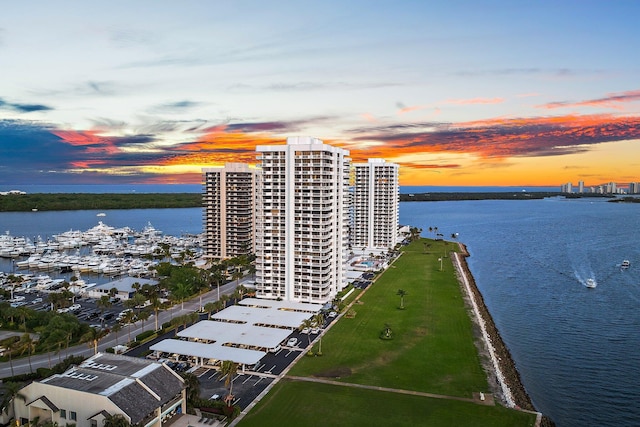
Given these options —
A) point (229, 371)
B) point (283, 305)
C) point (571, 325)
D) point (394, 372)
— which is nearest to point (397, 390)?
point (394, 372)

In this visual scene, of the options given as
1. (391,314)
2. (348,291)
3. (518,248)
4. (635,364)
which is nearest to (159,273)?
(348,291)

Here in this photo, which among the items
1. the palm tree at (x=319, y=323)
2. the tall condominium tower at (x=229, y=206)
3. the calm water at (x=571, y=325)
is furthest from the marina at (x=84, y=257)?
Result: the calm water at (x=571, y=325)

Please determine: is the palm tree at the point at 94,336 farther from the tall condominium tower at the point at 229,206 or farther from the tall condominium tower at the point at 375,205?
the tall condominium tower at the point at 375,205

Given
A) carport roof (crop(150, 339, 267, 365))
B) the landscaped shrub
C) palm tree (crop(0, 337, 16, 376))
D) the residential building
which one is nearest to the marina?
the landscaped shrub

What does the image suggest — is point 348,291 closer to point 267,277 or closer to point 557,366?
point 267,277

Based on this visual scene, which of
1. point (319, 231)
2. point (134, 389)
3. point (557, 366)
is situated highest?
point (319, 231)

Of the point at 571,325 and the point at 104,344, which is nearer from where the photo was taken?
the point at 104,344

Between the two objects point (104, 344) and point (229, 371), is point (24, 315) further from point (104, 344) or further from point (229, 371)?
point (229, 371)
